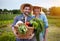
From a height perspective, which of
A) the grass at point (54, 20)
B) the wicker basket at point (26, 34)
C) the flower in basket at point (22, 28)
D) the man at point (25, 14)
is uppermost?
the man at point (25, 14)

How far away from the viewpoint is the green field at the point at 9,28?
197cm

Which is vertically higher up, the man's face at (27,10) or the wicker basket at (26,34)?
the man's face at (27,10)

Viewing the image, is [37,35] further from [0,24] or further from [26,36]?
[0,24]

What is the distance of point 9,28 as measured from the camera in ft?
6.58

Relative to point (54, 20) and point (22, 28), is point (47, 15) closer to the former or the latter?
point (54, 20)

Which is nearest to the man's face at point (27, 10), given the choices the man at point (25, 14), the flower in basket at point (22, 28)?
the man at point (25, 14)

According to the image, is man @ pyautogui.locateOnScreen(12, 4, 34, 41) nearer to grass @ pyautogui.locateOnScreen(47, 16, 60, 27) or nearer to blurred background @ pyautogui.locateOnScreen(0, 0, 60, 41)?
blurred background @ pyautogui.locateOnScreen(0, 0, 60, 41)

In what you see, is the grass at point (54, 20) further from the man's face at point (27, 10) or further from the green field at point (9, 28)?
the man's face at point (27, 10)

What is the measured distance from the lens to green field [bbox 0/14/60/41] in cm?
197

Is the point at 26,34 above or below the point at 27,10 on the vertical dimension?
below

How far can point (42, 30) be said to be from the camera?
6.42 feet

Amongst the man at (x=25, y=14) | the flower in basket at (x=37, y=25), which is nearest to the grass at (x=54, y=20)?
the flower in basket at (x=37, y=25)

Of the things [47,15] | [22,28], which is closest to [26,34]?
[22,28]

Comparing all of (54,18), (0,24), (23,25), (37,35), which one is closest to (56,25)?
(54,18)
